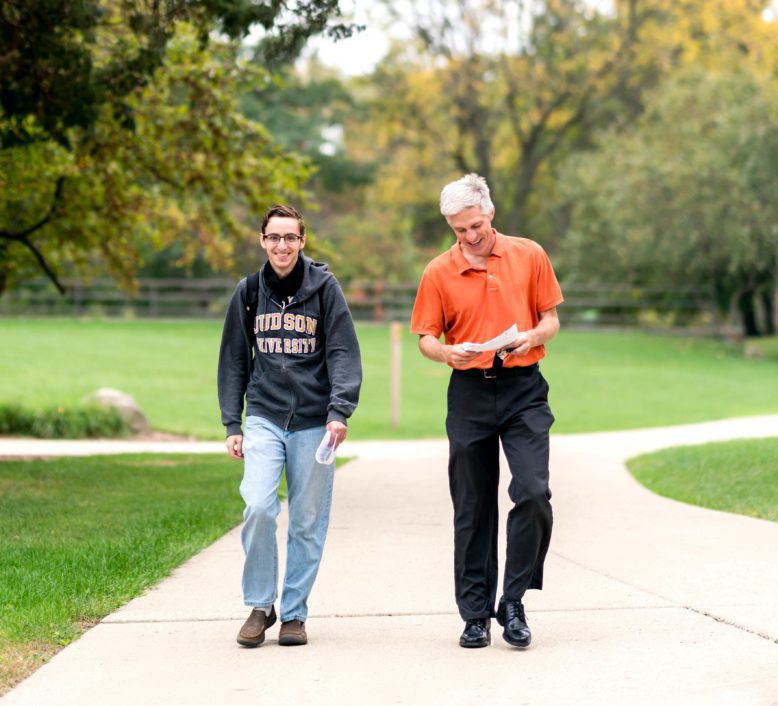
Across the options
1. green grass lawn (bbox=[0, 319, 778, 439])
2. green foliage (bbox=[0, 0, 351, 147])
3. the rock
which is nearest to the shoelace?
green foliage (bbox=[0, 0, 351, 147])

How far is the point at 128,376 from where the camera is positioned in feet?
102

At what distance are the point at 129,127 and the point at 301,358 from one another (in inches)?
274

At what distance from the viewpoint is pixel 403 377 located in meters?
33.1

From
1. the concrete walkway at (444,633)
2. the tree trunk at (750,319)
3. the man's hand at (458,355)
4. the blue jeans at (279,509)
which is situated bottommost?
the tree trunk at (750,319)

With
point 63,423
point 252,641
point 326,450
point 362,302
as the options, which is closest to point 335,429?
point 326,450

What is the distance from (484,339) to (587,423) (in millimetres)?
19552

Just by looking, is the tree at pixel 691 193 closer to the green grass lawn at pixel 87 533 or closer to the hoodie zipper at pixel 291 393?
the green grass lawn at pixel 87 533

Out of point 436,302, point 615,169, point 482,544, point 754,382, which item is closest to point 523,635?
point 482,544

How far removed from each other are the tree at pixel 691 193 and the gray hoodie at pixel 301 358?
31331mm

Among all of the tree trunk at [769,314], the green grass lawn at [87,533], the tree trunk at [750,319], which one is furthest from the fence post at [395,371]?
the tree trunk at [769,314]

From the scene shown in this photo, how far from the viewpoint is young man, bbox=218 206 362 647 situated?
19.6 feet

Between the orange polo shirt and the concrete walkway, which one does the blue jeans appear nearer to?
the concrete walkway

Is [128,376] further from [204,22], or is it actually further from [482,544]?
[482,544]

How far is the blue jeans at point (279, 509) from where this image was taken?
19.5ft
